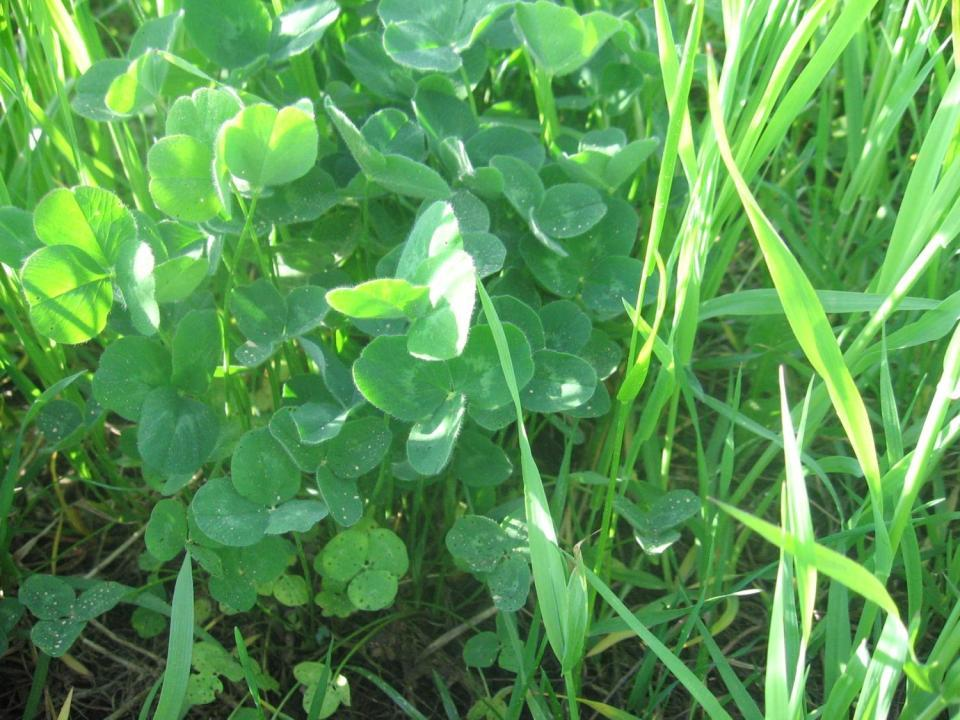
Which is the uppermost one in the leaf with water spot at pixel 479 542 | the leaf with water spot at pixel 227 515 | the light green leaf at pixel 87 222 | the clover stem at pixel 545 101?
the light green leaf at pixel 87 222

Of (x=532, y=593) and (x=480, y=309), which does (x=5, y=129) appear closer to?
(x=480, y=309)

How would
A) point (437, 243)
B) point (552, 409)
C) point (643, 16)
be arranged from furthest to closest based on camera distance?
point (643, 16) → point (552, 409) → point (437, 243)

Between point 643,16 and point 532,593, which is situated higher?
point 643,16

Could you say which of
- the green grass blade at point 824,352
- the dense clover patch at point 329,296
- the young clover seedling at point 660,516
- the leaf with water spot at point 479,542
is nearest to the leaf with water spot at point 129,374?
the dense clover patch at point 329,296

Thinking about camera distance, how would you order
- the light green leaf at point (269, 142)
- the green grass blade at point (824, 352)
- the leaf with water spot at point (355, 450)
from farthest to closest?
the leaf with water spot at point (355, 450) < the light green leaf at point (269, 142) < the green grass blade at point (824, 352)

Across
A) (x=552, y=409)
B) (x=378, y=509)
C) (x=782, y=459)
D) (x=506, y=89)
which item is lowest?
(x=782, y=459)

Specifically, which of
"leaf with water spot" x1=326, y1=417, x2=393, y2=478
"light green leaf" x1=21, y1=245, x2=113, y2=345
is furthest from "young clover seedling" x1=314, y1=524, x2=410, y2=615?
"light green leaf" x1=21, y1=245, x2=113, y2=345

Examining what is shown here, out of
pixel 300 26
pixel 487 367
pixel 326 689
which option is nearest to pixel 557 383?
pixel 487 367

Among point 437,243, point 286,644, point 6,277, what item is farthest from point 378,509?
point 6,277

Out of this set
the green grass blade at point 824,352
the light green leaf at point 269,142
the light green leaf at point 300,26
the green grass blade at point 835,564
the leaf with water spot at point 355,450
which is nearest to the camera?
the green grass blade at point 835,564

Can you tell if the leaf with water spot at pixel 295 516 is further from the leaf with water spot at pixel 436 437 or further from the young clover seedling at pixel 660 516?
the young clover seedling at pixel 660 516
